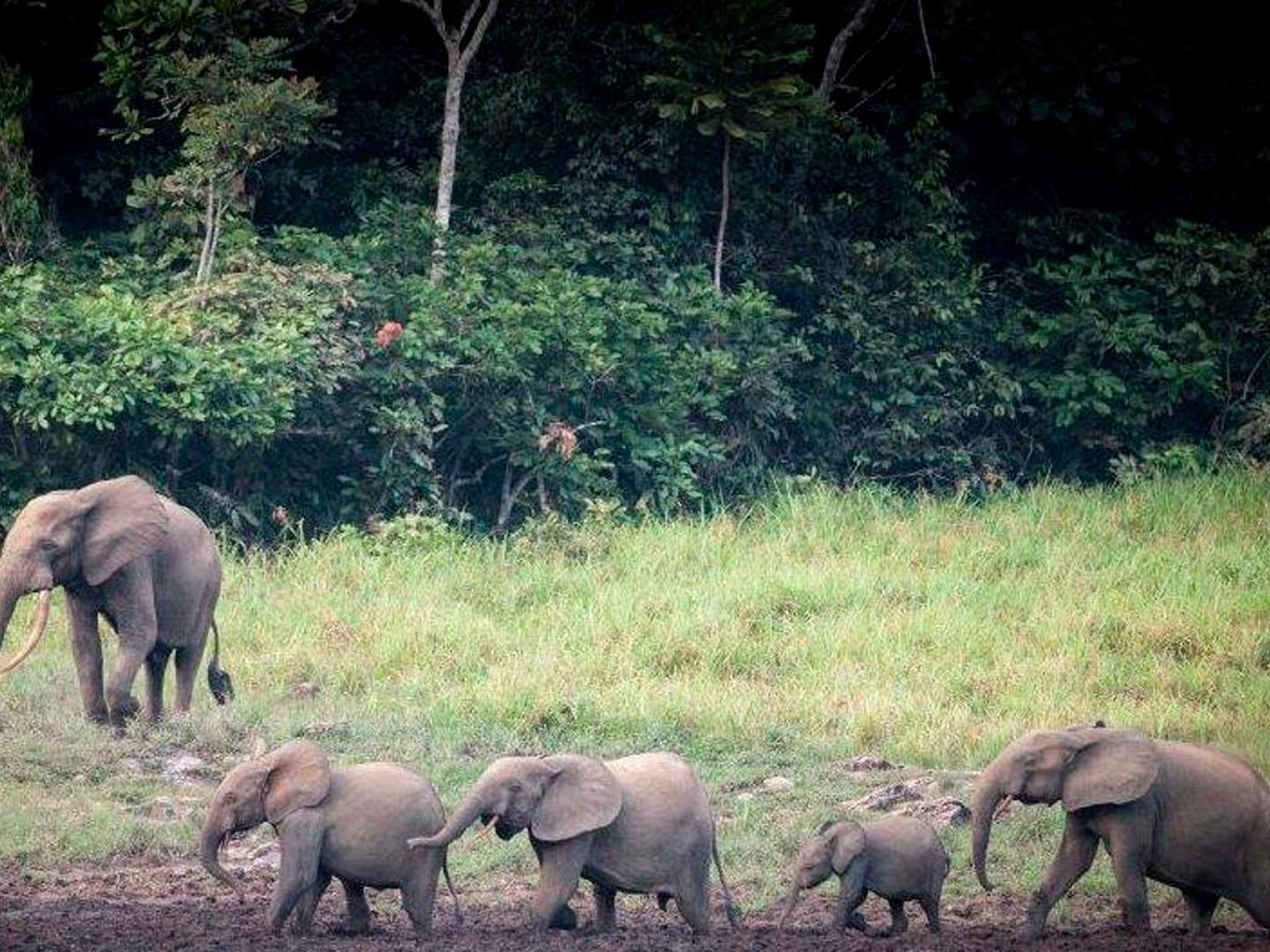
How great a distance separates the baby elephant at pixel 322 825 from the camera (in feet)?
26.0

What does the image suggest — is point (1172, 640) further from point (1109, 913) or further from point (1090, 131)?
point (1090, 131)

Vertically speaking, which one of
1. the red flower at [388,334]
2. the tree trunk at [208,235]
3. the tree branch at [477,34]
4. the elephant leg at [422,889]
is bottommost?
the elephant leg at [422,889]

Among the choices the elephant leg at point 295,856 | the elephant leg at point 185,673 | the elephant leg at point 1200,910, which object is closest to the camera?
the elephant leg at point 295,856

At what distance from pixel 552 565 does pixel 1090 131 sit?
791 cm

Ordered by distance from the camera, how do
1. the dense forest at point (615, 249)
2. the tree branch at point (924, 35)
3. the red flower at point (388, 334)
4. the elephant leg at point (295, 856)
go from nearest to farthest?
the elephant leg at point (295, 856), the dense forest at point (615, 249), the red flower at point (388, 334), the tree branch at point (924, 35)

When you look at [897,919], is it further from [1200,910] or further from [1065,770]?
[1200,910]

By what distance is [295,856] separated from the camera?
312 inches

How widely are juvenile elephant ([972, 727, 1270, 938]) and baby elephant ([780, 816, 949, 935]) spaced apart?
0.23m

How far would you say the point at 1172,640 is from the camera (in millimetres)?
13445

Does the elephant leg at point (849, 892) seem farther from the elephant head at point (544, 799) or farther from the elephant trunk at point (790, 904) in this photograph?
the elephant head at point (544, 799)

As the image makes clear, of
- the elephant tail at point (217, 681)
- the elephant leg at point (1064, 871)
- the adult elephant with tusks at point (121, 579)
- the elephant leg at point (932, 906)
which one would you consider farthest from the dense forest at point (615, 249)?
the elephant leg at point (1064, 871)

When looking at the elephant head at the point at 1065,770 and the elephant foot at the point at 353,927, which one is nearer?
the elephant foot at the point at 353,927

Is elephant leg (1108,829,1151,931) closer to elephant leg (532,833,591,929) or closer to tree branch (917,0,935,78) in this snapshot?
elephant leg (532,833,591,929)

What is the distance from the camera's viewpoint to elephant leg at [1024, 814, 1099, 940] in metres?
8.40
